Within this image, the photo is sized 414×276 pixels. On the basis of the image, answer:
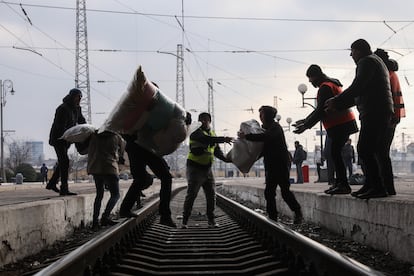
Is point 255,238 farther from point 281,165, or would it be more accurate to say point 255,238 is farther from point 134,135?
point 134,135

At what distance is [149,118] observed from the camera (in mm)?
7559

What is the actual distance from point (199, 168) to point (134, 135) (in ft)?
4.76

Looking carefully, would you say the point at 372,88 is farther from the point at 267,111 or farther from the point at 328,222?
the point at 328,222

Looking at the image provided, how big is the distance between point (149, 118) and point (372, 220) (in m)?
2.93

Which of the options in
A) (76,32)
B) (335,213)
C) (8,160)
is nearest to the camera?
(335,213)

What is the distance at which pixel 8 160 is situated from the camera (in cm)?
9488

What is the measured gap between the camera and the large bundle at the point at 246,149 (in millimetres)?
8953

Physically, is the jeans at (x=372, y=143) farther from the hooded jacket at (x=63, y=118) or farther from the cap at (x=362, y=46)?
the hooded jacket at (x=63, y=118)

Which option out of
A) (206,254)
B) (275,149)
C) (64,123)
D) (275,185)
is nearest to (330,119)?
(275,149)

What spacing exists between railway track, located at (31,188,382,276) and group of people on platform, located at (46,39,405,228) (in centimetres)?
66

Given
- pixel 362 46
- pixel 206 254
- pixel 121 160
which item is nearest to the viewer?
pixel 206 254

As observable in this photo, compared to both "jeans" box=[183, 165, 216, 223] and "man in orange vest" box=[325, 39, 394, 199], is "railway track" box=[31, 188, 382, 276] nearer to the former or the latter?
"jeans" box=[183, 165, 216, 223]

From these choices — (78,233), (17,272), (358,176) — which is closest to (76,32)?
(358,176)

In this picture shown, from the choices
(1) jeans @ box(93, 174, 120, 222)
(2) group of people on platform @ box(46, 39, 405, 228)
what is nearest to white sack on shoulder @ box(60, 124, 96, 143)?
(2) group of people on platform @ box(46, 39, 405, 228)
